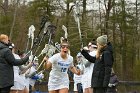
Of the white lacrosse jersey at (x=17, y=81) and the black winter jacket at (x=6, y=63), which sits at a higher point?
the black winter jacket at (x=6, y=63)

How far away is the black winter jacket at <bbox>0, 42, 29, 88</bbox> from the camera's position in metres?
10.3

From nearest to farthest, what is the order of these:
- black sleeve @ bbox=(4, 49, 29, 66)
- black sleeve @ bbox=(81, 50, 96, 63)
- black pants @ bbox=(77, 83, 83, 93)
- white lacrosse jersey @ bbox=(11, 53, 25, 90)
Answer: black sleeve @ bbox=(4, 49, 29, 66)
black sleeve @ bbox=(81, 50, 96, 63)
white lacrosse jersey @ bbox=(11, 53, 25, 90)
black pants @ bbox=(77, 83, 83, 93)

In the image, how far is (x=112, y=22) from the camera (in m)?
34.6

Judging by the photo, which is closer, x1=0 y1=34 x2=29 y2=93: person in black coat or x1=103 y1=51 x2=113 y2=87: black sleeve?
x1=103 y1=51 x2=113 y2=87: black sleeve

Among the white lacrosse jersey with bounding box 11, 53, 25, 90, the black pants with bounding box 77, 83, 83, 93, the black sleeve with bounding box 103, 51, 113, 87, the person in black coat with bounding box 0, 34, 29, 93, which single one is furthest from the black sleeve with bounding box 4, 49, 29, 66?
the black pants with bounding box 77, 83, 83, 93

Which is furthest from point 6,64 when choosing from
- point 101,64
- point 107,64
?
point 107,64

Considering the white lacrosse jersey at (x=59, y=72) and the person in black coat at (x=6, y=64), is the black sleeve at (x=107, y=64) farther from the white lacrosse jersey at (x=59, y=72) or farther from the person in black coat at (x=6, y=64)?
the person in black coat at (x=6, y=64)

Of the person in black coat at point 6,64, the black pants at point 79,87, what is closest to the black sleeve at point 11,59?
the person in black coat at point 6,64

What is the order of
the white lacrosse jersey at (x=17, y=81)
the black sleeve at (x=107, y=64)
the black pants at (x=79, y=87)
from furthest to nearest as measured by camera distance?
the black pants at (x=79, y=87) < the white lacrosse jersey at (x=17, y=81) < the black sleeve at (x=107, y=64)

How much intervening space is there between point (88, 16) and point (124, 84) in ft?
40.3

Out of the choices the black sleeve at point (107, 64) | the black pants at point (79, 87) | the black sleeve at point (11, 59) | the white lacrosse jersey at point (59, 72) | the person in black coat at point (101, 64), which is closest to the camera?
the black sleeve at point (107, 64)

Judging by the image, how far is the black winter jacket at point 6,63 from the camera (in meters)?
10.3

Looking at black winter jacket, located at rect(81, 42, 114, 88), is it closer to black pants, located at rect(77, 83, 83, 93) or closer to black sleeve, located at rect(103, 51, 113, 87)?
black sleeve, located at rect(103, 51, 113, 87)

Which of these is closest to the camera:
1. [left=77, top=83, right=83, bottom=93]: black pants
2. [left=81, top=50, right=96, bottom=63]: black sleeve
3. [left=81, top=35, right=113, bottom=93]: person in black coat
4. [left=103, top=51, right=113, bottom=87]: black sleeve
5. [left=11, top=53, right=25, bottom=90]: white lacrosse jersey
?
[left=103, top=51, right=113, bottom=87]: black sleeve
